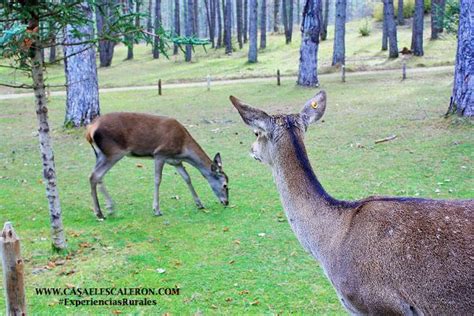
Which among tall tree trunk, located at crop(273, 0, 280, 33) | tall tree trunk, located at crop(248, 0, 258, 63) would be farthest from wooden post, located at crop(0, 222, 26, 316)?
tall tree trunk, located at crop(273, 0, 280, 33)

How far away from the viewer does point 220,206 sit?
32.8ft

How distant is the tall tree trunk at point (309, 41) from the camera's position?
24.7 m

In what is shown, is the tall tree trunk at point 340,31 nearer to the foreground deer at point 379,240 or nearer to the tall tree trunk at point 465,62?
the tall tree trunk at point 465,62

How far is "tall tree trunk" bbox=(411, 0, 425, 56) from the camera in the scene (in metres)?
33.5

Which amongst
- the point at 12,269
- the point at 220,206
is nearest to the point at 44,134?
the point at 12,269

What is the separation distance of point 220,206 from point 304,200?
596cm

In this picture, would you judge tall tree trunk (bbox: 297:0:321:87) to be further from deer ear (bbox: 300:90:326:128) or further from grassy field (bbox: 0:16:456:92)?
deer ear (bbox: 300:90:326:128)

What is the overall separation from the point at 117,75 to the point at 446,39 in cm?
2266

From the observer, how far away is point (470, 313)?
3.19 metres

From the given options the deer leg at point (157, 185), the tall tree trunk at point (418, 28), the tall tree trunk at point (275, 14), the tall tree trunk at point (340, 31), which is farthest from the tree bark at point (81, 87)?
the tall tree trunk at point (275, 14)

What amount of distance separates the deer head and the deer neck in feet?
0.16

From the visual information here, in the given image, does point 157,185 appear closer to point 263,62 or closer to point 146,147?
point 146,147

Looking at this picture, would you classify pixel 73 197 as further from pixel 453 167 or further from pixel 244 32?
pixel 244 32

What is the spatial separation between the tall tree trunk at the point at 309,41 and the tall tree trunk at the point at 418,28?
1066 centimetres
